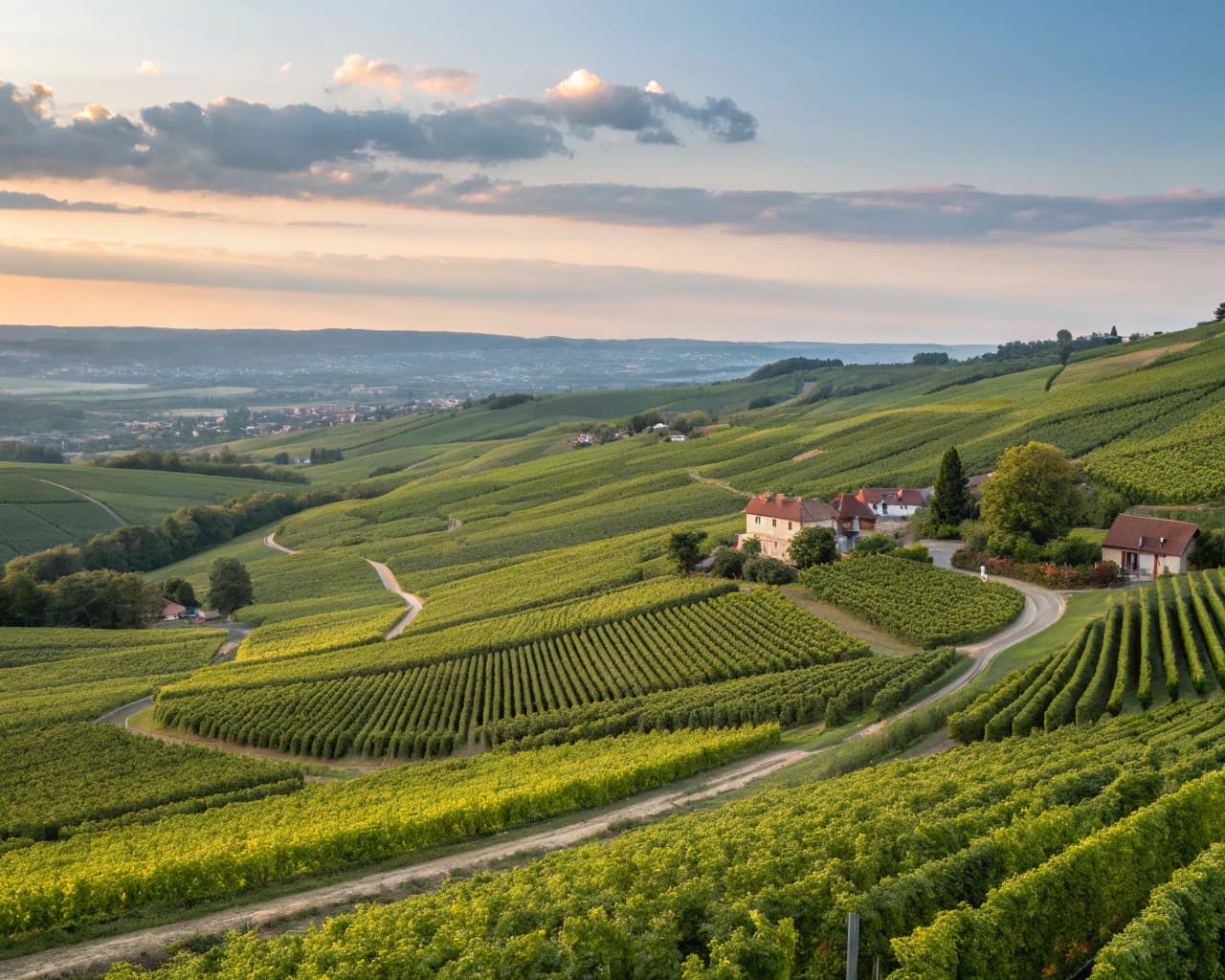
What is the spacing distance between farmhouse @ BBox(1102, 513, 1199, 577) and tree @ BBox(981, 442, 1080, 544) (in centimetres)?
563

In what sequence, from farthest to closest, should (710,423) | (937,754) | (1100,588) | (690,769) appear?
(710,423)
(1100,588)
(690,769)
(937,754)

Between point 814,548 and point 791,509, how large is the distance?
775 centimetres

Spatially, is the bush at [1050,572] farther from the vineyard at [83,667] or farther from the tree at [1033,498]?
the vineyard at [83,667]

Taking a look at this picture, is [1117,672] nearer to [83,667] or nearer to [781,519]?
[781,519]

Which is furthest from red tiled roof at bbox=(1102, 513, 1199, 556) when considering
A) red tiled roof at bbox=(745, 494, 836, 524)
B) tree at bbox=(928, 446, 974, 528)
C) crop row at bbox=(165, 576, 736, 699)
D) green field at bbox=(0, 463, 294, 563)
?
green field at bbox=(0, 463, 294, 563)

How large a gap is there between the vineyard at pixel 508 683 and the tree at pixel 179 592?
4556 cm

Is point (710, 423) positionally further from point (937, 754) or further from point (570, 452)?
point (937, 754)

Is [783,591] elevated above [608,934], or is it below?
below

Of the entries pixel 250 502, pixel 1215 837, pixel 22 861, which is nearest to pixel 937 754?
pixel 1215 837

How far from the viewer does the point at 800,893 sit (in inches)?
723

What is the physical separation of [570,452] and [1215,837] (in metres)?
152

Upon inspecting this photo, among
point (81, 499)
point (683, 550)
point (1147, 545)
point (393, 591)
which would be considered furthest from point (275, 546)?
point (1147, 545)

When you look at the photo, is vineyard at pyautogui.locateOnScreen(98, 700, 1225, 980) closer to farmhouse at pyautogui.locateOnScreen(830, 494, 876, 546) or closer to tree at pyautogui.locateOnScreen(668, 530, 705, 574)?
tree at pyautogui.locateOnScreen(668, 530, 705, 574)

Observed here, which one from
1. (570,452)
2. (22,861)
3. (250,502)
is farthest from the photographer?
(570,452)
